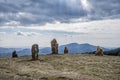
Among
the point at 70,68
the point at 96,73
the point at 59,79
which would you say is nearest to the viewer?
the point at 59,79

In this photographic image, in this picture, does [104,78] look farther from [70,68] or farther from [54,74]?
[70,68]

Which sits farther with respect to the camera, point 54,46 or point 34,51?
point 54,46

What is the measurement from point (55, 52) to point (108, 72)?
1452 inches

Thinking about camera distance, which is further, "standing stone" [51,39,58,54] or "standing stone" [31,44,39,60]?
"standing stone" [51,39,58,54]

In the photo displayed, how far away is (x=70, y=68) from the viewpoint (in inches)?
1965

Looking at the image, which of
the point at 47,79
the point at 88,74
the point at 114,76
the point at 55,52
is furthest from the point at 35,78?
the point at 55,52

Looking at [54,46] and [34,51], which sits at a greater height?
[54,46]

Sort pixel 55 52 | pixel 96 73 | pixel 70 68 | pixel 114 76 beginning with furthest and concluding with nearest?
pixel 55 52
pixel 70 68
pixel 96 73
pixel 114 76

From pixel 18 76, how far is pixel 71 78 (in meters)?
9.21

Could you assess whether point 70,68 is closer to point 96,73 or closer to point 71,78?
point 96,73

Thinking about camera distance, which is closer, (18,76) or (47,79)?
(47,79)

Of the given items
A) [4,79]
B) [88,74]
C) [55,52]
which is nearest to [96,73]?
[88,74]

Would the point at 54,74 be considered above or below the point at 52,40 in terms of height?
below

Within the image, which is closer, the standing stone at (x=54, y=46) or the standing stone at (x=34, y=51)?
the standing stone at (x=34, y=51)
